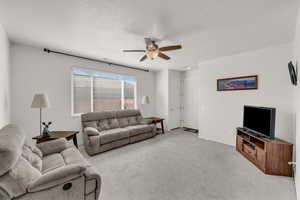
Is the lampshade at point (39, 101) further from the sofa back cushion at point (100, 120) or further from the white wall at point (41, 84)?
the sofa back cushion at point (100, 120)

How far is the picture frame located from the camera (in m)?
3.22

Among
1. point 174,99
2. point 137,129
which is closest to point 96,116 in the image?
point 137,129

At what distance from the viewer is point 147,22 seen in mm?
2016

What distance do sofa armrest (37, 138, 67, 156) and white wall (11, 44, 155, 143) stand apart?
1.31m

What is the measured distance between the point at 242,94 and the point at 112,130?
12.1 ft

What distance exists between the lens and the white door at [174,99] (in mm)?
5492

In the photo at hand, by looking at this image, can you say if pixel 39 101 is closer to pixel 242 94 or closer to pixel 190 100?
pixel 242 94

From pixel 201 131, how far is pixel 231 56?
96.3 inches

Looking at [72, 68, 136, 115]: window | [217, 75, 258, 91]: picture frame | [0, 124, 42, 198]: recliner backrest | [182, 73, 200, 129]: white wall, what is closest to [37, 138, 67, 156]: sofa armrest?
[0, 124, 42, 198]: recliner backrest

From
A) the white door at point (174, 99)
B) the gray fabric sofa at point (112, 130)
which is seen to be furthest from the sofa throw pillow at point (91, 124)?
the white door at point (174, 99)

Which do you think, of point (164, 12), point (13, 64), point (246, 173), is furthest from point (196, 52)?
point (13, 64)

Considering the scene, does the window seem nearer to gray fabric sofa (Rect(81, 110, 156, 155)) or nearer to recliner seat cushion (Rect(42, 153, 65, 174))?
gray fabric sofa (Rect(81, 110, 156, 155))

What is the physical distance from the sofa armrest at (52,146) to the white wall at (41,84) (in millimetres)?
1309

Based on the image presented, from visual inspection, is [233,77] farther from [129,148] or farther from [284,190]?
[129,148]
